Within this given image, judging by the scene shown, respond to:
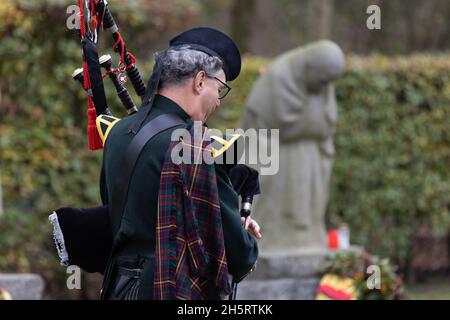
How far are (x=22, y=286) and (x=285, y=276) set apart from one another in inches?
85.6

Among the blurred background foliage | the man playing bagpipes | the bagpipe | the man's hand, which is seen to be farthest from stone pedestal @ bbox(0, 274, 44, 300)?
the man's hand

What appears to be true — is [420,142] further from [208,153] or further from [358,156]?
[208,153]

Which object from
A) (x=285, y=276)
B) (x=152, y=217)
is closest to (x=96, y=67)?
(x=152, y=217)

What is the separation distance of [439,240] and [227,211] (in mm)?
7545

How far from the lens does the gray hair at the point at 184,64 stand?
3.25m

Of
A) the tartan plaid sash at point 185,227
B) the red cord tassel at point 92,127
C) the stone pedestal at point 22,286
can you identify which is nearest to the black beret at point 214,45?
the tartan plaid sash at point 185,227

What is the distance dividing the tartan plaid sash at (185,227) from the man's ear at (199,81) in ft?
0.77

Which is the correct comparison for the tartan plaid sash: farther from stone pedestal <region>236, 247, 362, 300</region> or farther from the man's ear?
stone pedestal <region>236, 247, 362, 300</region>

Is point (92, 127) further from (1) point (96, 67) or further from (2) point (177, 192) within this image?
(2) point (177, 192)

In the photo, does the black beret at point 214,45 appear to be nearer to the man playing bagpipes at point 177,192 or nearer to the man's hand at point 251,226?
the man playing bagpipes at point 177,192

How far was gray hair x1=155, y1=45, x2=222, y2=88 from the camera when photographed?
128 inches

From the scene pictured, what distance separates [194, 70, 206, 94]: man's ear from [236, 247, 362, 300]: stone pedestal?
4275 millimetres

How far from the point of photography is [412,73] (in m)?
9.92
